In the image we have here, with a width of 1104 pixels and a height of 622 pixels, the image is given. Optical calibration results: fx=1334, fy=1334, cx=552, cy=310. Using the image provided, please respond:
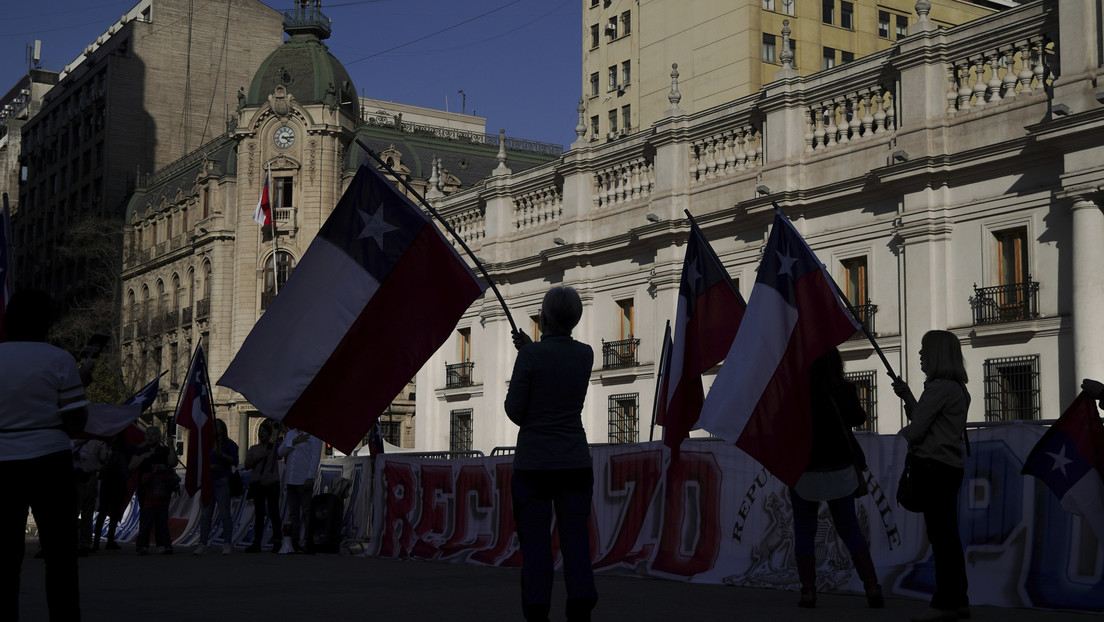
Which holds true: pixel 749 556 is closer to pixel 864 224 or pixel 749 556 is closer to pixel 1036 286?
pixel 1036 286

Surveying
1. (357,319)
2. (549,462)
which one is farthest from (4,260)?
(549,462)

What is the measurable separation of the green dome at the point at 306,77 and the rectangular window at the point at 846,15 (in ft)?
78.0

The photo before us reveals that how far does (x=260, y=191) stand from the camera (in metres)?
63.1

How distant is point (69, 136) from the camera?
280 feet

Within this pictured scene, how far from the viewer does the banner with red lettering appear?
9750mm

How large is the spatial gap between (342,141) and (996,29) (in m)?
43.9

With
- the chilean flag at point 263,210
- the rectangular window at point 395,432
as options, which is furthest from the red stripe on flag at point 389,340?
the rectangular window at point 395,432

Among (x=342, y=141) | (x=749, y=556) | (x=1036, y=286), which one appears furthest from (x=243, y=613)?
(x=342, y=141)

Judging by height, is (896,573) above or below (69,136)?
below

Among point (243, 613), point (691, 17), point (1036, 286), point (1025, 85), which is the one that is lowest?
point (243, 613)

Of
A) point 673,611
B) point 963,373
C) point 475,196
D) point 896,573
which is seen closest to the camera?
point 963,373

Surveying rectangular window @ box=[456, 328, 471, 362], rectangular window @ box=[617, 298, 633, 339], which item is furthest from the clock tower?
rectangular window @ box=[617, 298, 633, 339]

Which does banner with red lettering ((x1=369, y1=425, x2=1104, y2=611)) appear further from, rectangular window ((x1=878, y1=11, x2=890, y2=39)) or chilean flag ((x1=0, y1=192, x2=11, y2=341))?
rectangular window ((x1=878, y1=11, x2=890, y2=39))

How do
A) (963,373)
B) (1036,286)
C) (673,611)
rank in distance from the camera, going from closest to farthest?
(963,373)
(673,611)
(1036,286)
